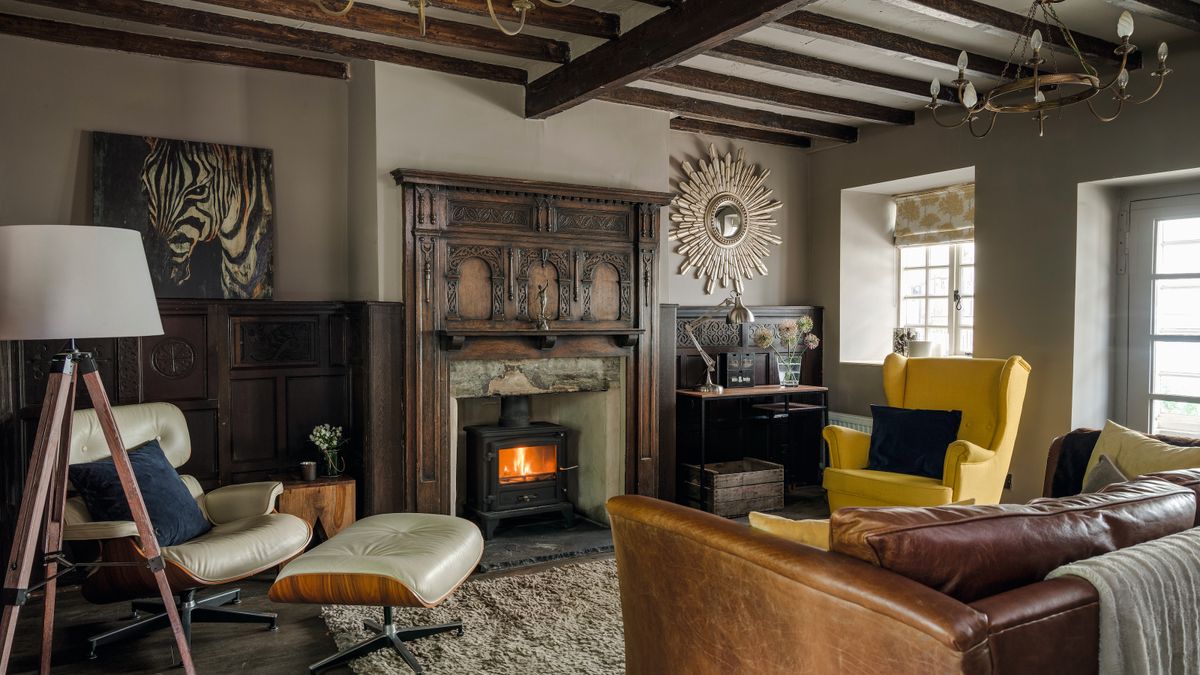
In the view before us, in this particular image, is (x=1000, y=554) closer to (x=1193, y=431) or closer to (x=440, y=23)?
(x=440, y=23)

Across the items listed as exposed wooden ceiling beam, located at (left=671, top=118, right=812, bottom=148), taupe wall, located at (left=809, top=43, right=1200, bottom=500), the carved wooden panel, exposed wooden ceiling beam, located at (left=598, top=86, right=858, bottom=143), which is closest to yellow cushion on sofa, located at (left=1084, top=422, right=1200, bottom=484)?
taupe wall, located at (left=809, top=43, right=1200, bottom=500)

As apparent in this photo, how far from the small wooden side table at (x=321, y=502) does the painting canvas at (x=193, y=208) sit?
107cm

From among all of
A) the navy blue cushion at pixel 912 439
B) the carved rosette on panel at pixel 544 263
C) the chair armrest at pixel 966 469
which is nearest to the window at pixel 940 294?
the navy blue cushion at pixel 912 439

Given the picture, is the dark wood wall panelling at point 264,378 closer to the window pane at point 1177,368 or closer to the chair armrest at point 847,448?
the chair armrest at point 847,448

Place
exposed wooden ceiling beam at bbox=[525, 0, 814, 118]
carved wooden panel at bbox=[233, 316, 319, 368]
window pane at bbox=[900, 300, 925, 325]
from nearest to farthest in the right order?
exposed wooden ceiling beam at bbox=[525, 0, 814, 118] → carved wooden panel at bbox=[233, 316, 319, 368] → window pane at bbox=[900, 300, 925, 325]

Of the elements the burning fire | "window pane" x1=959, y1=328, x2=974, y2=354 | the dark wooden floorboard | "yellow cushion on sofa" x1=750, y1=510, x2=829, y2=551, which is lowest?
the dark wooden floorboard

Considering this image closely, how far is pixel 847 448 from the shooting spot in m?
4.68

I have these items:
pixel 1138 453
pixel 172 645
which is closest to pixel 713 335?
pixel 1138 453

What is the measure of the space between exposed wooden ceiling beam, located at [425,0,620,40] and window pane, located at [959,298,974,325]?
346 centimetres

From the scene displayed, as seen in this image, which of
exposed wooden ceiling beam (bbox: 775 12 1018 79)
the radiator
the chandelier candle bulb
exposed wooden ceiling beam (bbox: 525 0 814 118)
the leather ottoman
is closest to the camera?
the chandelier candle bulb

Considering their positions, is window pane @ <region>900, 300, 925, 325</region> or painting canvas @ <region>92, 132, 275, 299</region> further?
window pane @ <region>900, 300, 925, 325</region>

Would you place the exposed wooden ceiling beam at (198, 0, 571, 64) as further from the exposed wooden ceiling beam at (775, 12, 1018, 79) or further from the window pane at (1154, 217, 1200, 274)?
the window pane at (1154, 217, 1200, 274)

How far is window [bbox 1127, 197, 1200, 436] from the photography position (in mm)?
4523

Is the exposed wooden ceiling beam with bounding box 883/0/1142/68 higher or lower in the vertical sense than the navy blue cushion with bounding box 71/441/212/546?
higher
